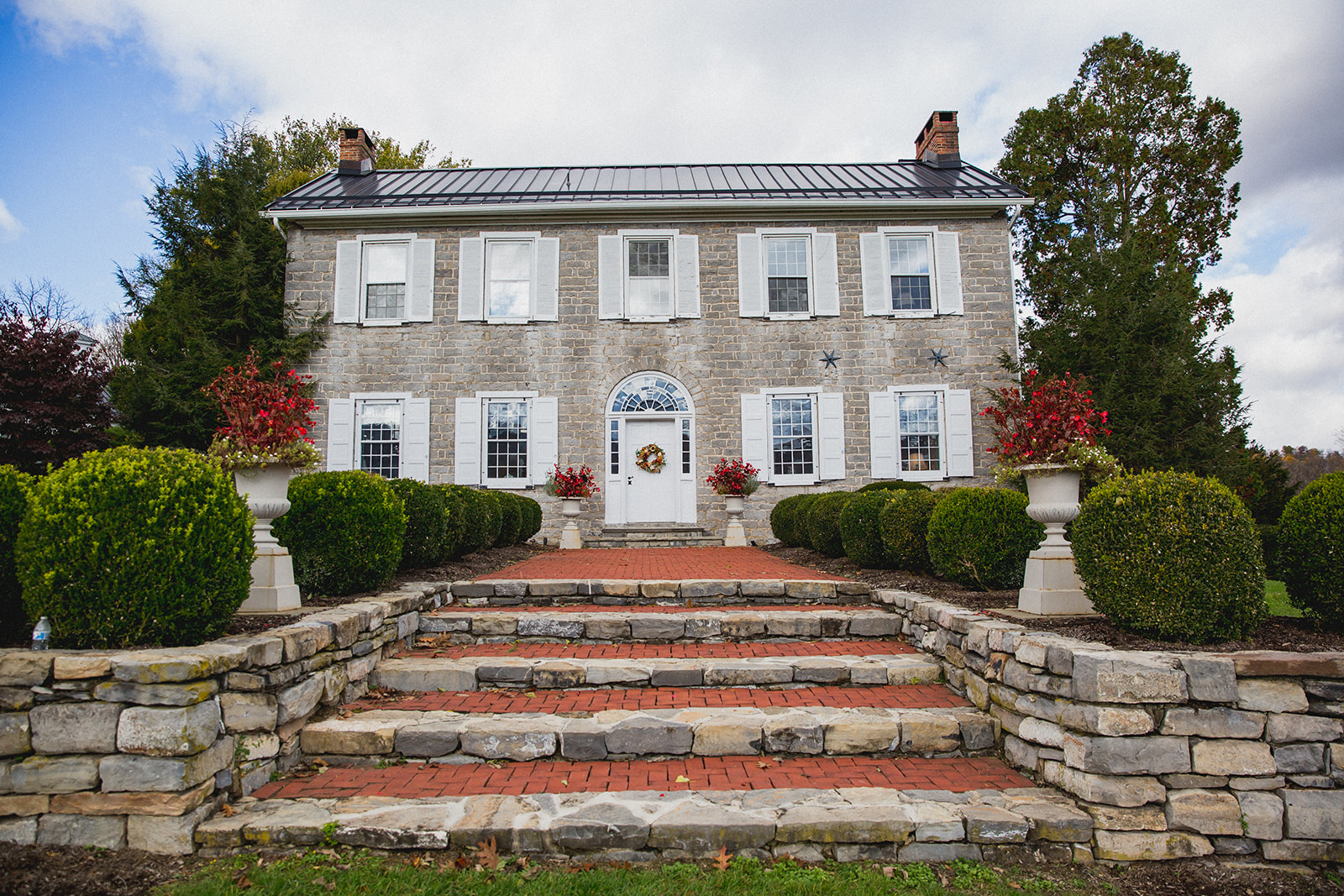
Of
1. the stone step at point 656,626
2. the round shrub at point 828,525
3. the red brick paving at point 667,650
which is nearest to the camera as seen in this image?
the red brick paving at point 667,650

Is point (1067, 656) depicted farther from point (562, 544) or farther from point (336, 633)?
point (562, 544)

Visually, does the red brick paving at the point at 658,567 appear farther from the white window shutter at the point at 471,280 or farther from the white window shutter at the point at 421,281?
the white window shutter at the point at 421,281

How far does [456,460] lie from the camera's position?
12.2 meters

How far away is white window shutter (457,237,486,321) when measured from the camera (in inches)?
492

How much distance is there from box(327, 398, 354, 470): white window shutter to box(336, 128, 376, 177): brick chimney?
17.5 feet

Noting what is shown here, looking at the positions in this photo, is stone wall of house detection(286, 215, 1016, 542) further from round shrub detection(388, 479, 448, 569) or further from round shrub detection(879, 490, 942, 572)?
round shrub detection(388, 479, 448, 569)

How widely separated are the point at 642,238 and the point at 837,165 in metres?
5.02

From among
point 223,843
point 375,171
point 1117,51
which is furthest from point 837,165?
point 223,843

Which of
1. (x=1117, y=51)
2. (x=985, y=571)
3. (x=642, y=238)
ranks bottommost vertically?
(x=985, y=571)

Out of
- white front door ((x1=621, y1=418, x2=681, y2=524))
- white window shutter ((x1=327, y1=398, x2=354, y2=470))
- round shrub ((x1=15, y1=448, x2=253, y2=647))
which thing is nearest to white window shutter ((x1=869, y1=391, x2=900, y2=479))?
white front door ((x1=621, y1=418, x2=681, y2=524))

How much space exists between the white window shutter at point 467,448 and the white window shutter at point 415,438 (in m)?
0.54

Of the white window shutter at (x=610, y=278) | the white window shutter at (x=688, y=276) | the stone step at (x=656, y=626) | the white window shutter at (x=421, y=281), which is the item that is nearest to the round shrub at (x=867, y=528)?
the stone step at (x=656, y=626)

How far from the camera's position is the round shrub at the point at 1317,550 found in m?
3.26

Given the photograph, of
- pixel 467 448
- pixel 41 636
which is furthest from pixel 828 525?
pixel 467 448
